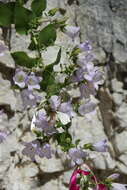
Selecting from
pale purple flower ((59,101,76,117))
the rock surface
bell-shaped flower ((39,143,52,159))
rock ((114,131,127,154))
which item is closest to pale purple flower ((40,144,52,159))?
A: bell-shaped flower ((39,143,52,159))

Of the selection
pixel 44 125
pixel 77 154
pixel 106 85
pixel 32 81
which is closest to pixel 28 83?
pixel 32 81

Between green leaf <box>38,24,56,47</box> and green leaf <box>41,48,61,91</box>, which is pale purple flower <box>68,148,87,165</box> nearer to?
green leaf <box>41,48,61,91</box>

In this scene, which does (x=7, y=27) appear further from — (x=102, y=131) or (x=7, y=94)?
(x=102, y=131)

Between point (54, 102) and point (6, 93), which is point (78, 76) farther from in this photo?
point (6, 93)

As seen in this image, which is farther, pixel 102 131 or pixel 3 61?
pixel 102 131

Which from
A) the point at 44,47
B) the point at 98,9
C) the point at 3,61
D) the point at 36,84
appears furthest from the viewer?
the point at 98,9

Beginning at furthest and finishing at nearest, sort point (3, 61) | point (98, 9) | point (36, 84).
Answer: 1. point (98, 9)
2. point (3, 61)
3. point (36, 84)

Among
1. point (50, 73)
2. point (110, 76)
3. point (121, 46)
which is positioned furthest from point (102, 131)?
point (50, 73)

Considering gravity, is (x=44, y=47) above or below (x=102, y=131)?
above
